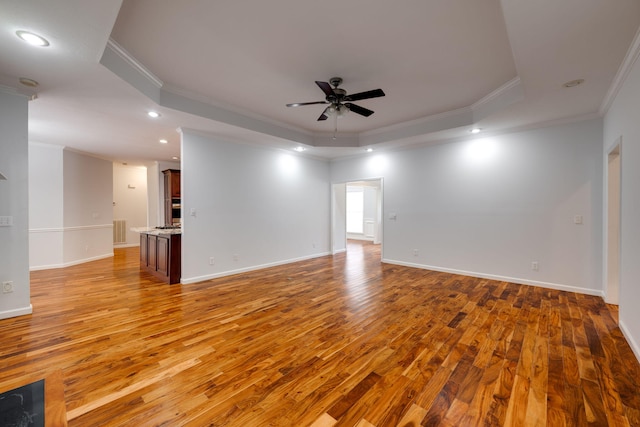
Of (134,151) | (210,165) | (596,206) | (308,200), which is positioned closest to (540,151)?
(596,206)

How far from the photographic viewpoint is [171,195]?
7.53m

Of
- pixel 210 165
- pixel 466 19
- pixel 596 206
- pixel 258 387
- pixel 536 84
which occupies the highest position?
pixel 466 19

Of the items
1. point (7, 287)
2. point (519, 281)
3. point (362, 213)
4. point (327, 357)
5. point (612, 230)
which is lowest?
point (327, 357)

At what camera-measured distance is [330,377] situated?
2.09m

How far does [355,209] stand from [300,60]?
8.46 m

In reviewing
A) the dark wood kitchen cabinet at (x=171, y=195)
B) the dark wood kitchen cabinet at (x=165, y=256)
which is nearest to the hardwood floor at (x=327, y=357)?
the dark wood kitchen cabinet at (x=165, y=256)

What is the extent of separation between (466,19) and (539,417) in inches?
120

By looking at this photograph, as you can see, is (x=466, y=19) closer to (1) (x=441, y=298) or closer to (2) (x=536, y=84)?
(2) (x=536, y=84)

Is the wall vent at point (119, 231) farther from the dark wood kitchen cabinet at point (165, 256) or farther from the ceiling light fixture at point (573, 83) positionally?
the ceiling light fixture at point (573, 83)

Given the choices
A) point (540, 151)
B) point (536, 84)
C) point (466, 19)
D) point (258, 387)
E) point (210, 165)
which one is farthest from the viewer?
point (210, 165)

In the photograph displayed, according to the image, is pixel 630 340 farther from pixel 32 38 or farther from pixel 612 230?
pixel 32 38

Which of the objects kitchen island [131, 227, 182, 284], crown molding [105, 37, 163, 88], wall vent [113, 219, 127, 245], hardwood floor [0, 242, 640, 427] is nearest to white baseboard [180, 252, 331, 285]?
kitchen island [131, 227, 182, 284]

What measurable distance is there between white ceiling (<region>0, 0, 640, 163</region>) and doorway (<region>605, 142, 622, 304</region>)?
2.94ft

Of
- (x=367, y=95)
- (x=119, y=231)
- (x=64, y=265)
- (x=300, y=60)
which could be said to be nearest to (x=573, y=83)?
(x=367, y=95)
